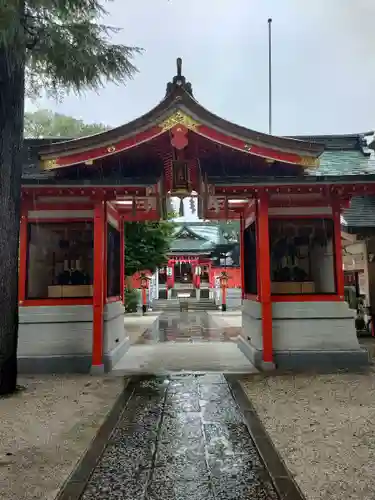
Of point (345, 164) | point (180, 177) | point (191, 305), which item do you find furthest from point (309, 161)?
point (191, 305)

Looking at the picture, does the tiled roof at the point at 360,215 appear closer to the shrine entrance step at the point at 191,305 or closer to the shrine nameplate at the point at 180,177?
the shrine nameplate at the point at 180,177

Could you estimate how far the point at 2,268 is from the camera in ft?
20.1

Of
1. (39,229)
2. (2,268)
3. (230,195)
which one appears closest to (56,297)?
(39,229)

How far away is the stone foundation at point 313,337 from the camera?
7.75 meters

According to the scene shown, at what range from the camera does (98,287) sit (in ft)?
25.2

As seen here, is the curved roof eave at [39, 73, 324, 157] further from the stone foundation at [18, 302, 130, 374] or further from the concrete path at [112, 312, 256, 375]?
the concrete path at [112, 312, 256, 375]

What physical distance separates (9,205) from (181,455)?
4580 mm

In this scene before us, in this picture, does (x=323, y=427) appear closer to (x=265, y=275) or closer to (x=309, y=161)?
(x=265, y=275)

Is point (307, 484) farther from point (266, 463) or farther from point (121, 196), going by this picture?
point (121, 196)

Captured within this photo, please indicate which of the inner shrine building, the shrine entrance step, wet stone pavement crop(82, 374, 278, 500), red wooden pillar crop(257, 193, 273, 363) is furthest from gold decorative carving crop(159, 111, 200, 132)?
the shrine entrance step

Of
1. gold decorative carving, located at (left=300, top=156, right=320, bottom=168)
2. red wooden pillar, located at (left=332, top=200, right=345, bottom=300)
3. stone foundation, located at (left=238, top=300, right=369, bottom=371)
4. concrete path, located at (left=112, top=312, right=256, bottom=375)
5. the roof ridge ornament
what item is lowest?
concrete path, located at (left=112, top=312, right=256, bottom=375)

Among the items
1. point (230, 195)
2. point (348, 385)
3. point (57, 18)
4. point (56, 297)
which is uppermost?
point (57, 18)

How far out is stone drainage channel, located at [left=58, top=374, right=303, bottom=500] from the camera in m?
3.14

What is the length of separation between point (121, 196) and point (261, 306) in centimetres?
352
